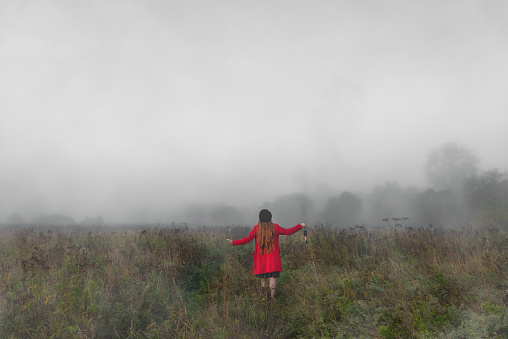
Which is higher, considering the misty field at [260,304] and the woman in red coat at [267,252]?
the woman in red coat at [267,252]

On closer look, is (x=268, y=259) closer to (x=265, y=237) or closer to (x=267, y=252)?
(x=267, y=252)

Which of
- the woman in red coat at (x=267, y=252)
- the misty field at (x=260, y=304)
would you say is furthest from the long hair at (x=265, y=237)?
the misty field at (x=260, y=304)

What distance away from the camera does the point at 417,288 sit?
4.70m

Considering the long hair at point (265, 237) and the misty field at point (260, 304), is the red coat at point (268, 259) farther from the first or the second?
the misty field at point (260, 304)

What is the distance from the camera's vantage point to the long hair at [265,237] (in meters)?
5.66

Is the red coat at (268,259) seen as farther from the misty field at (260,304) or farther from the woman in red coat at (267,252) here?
the misty field at (260,304)

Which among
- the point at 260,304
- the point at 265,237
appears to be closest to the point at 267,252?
the point at 265,237

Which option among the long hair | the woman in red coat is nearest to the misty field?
the woman in red coat

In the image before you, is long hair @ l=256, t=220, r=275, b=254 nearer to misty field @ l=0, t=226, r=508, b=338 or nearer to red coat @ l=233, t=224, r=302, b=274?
red coat @ l=233, t=224, r=302, b=274

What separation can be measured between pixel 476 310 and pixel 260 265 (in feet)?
11.3

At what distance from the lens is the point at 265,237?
5.66 metres

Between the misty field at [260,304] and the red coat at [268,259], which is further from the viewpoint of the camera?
the red coat at [268,259]

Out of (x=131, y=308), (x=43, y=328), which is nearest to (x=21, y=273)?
(x=43, y=328)

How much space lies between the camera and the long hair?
5656 mm
